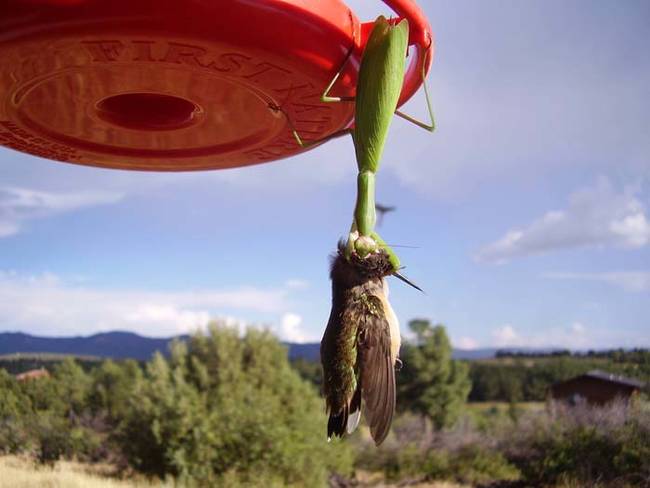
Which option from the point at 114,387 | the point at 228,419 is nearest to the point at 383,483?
the point at 228,419

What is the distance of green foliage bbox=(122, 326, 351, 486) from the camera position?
17594mm

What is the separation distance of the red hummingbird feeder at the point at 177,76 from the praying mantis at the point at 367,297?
20 centimetres

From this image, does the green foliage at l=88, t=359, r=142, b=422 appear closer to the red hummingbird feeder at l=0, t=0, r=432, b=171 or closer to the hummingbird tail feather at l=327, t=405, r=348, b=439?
the red hummingbird feeder at l=0, t=0, r=432, b=171

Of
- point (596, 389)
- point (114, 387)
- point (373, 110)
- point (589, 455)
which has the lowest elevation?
point (589, 455)

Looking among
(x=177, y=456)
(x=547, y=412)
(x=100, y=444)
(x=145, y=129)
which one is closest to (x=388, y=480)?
(x=547, y=412)

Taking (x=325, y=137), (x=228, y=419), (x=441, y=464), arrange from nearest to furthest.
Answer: (x=325, y=137) → (x=228, y=419) → (x=441, y=464)

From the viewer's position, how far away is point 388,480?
70.5 feet

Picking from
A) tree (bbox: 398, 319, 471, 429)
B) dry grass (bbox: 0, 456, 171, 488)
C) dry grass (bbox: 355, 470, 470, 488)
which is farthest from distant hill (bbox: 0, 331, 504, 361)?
tree (bbox: 398, 319, 471, 429)

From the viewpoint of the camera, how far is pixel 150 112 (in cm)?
291

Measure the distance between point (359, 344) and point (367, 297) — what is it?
0.53 ft

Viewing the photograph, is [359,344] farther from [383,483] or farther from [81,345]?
[383,483]

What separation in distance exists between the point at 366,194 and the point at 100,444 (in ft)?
61.7

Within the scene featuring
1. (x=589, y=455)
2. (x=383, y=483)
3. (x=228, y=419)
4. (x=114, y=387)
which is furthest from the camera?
(x=383, y=483)

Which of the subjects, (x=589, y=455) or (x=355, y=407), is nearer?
(x=355, y=407)
